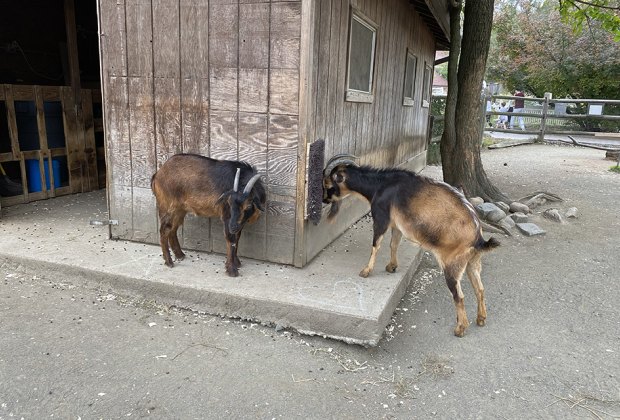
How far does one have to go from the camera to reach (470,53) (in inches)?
315

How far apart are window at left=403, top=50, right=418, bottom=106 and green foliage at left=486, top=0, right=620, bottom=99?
1593 cm

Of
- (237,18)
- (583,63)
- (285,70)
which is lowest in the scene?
(285,70)

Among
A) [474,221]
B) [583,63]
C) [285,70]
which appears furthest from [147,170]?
[583,63]

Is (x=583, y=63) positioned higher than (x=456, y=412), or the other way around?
(x=583, y=63)

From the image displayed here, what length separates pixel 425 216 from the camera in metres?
3.97

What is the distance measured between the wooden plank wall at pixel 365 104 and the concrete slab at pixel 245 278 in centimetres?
39

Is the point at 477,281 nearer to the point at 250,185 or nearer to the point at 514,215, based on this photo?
the point at 250,185

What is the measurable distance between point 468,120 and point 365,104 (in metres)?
2.76

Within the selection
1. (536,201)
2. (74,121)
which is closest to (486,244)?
(536,201)

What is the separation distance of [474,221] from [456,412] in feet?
4.76

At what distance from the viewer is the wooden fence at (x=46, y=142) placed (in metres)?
6.41

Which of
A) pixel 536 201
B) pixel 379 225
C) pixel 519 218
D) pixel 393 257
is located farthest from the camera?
pixel 536 201

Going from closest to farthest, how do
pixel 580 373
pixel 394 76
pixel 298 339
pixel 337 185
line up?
pixel 580 373, pixel 298 339, pixel 337 185, pixel 394 76

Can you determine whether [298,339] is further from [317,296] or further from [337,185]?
[337,185]
